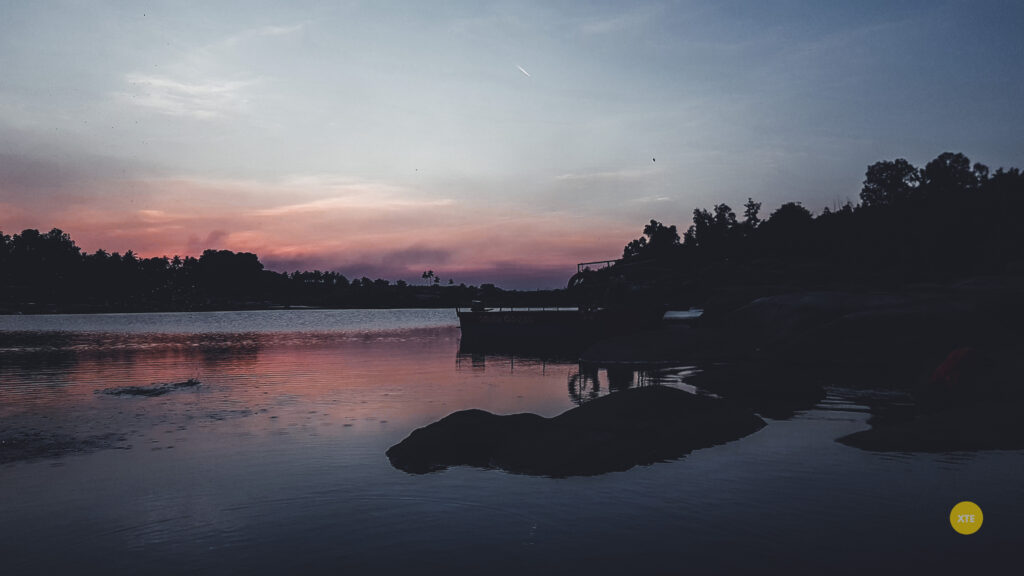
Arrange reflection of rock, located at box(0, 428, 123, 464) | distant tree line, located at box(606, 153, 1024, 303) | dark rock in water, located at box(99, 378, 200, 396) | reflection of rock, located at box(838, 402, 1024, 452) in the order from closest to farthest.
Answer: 1. reflection of rock, located at box(838, 402, 1024, 452)
2. reflection of rock, located at box(0, 428, 123, 464)
3. dark rock in water, located at box(99, 378, 200, 396)
4. distant tree line, located at box(606, 153, 1024, 303)

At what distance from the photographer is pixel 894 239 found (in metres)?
84.0

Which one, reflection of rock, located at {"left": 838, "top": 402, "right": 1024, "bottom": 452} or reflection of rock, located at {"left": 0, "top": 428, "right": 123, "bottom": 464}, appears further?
reflection of rock, located at {"left": 0, "top": 428, "right": 123, "bottom": 464}

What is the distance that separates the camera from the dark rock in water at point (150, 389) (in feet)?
70.4

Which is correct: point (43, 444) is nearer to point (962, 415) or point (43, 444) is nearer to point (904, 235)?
point (962, 415)

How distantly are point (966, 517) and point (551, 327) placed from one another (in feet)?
139

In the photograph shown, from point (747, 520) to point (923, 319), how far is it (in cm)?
1864

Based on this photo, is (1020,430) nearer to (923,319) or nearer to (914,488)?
(914,488)

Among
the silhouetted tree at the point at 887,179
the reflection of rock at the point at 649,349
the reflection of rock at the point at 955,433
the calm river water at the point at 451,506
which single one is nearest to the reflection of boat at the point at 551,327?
the reflection of rock at the point at 649,349

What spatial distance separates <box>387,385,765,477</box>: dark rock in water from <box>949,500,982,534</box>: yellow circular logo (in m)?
4.16

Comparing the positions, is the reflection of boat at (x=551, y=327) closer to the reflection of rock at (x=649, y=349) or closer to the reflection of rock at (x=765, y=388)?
the reflection of rock at (x=649, y=349)

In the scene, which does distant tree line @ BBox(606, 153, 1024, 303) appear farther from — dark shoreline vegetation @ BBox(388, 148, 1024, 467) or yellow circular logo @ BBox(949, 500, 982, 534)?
yellow circular logo @ BBox(949, 500, 982, 534)

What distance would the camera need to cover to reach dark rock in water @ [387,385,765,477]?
10523mm

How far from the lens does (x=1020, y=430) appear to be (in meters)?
11.3

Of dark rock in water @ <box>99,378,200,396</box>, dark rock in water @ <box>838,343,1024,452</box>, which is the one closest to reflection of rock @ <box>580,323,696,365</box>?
dark rock in water @ <box>838,343,1024,452</box>
